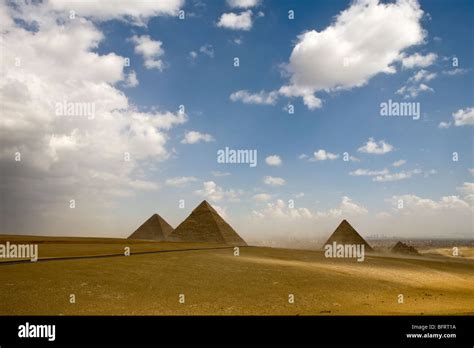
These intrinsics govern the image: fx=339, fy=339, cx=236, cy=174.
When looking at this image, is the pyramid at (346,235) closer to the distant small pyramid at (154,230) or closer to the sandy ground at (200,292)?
the sandy ground at (200,292)

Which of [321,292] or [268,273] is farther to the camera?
[268,273]

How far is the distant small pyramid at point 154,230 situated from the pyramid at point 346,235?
100 feet

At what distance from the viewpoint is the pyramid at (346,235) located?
47.5m

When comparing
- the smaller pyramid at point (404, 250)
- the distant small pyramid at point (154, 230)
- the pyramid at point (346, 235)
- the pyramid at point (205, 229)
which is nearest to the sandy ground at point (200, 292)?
the pyramid at point (346, 235)

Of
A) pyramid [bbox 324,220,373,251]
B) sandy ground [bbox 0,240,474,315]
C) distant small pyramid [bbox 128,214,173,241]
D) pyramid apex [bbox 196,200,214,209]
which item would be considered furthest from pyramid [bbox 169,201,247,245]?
sandy ground [bbox 0,240,474,315]

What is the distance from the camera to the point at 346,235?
48.1m

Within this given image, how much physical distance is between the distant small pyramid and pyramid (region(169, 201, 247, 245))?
833 cm

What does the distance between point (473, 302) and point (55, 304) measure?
14.9m

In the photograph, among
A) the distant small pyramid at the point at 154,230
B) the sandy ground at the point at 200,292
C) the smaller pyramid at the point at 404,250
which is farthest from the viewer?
the distant small pyramid at the point at 154,230

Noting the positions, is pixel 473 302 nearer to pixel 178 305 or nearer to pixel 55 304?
pixel 178 305

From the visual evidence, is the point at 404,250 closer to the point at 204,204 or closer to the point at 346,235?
the point at 346,235

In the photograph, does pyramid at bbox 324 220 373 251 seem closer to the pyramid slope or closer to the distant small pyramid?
the pyramid slope

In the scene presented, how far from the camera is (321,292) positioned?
1386cm
